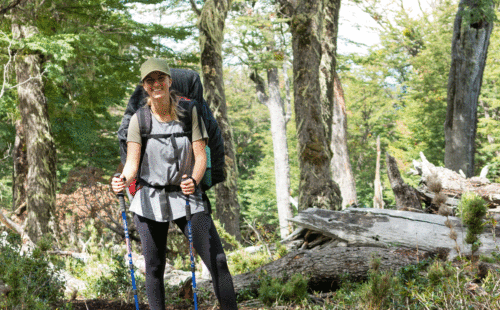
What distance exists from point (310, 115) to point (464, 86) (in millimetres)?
5051

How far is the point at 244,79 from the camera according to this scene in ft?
120

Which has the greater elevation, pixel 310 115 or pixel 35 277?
pixel 310 115

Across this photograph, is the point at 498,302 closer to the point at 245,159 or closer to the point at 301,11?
the point at 301,11

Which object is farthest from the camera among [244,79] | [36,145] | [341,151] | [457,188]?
[244,79]

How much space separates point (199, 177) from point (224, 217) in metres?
6.37

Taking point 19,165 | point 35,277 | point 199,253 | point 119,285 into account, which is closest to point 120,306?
point 119,285

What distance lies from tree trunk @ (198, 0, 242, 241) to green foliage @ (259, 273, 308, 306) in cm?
487

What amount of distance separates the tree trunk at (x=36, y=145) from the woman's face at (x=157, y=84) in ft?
29.3

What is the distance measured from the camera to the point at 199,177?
305 centimetres

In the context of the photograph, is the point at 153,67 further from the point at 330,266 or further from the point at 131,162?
the point at 330,266

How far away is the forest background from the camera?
11.2 m

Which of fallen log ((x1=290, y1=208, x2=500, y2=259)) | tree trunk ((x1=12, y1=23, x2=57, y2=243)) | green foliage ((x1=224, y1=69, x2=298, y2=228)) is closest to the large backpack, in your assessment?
fallen log ((x1=290, y1=208, x2=500, y2=259))

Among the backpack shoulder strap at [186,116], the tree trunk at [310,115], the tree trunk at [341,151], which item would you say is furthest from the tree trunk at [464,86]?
the backpack shoulder strap at [186,116]

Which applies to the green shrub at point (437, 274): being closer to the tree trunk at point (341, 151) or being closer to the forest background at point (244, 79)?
the forest background at point (244, 79)
